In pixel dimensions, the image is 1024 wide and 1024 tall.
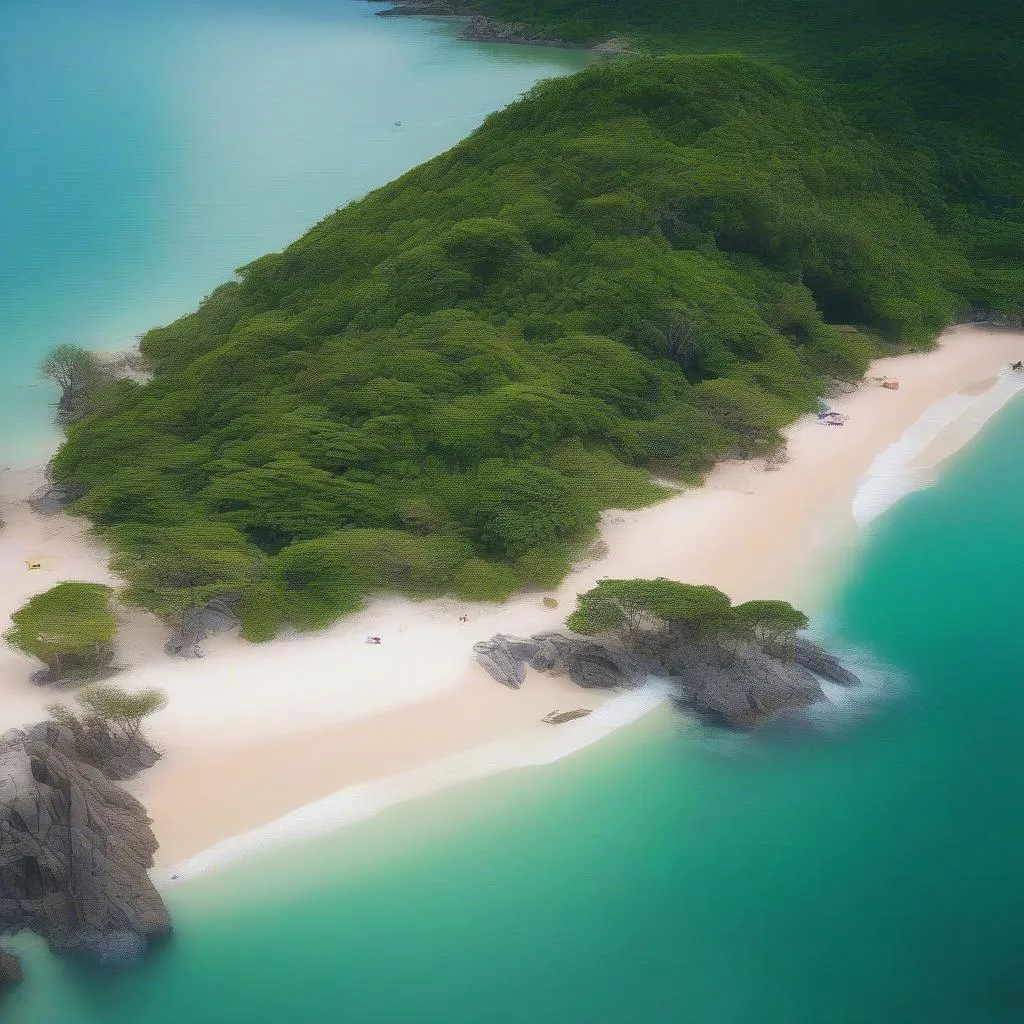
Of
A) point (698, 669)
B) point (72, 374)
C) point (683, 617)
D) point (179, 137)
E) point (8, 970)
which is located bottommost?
point (8, 970)

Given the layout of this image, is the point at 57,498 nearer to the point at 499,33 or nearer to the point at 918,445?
the point at 918,445

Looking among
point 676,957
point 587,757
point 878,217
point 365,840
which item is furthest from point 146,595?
point 878,217

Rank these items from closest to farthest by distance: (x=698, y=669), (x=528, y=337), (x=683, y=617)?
(x=698, y=669)
(x=683, y=617)
(x=528, y=337)

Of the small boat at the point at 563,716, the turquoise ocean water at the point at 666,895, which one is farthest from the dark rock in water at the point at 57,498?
the small boat at the point at 563,716

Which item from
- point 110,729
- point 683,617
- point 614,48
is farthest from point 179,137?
point 683,617

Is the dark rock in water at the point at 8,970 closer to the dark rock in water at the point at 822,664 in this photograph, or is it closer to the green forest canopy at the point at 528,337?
the green forest canopy at the point at 528,337

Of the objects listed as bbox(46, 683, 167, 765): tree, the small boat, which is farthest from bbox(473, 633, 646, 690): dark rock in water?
bbox(46, 683, 167, 765): tree

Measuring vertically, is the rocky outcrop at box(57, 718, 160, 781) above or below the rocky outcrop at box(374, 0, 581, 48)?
below

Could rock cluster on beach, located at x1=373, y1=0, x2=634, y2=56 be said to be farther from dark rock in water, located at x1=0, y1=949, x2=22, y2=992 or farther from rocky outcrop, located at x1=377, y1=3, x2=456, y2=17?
dark rock in water, located at x1=0, y1=949, x2=22, y2=992
